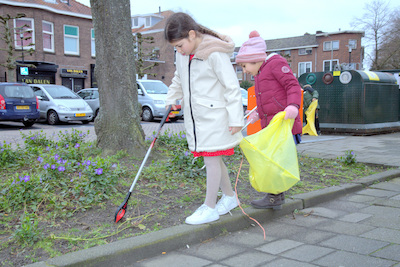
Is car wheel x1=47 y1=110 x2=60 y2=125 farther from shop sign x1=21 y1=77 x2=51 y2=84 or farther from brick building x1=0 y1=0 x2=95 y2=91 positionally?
shop sign x1=21 y1=77 x2=51 y2=84

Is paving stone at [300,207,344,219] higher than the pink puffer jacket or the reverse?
the reverse

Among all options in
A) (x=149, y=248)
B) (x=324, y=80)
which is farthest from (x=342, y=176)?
(x=324, y=80)

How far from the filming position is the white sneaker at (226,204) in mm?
3447

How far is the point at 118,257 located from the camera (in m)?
2.64

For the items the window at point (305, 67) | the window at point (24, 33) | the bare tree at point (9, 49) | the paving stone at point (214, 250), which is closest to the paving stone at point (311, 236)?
the paving stone at point (214, 250)

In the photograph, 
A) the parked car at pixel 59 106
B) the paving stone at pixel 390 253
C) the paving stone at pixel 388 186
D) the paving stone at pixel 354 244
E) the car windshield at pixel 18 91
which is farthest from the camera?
the parked car at pixel 59 106

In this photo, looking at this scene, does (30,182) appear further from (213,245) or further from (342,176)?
(342,176)

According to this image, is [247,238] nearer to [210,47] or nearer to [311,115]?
[210,47]

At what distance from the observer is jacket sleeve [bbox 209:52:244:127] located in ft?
10.0

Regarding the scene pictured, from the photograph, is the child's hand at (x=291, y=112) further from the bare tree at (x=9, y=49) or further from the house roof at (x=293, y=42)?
the house roof at (x=293, y=42)

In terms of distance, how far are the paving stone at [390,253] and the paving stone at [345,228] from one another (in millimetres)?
361

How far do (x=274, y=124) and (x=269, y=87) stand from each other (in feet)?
1.33

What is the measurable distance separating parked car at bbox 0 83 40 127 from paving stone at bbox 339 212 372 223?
1229 centimetres

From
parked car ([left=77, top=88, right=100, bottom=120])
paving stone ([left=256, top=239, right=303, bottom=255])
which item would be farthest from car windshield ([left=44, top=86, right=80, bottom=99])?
paving stone ([left=256, top=239, right=303, bottom=255])
